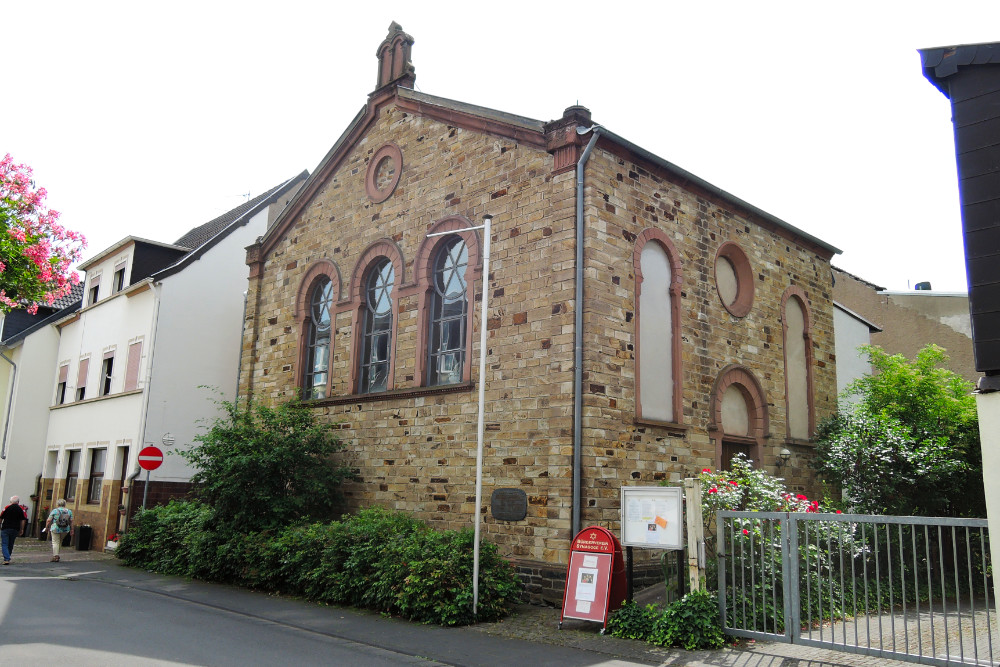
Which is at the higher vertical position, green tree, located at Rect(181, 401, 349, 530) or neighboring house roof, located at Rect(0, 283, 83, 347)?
neighboring house roof, located at Rect(0, 283, 83, 347)

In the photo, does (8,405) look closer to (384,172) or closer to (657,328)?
(384,172)

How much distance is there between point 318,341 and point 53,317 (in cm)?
1561

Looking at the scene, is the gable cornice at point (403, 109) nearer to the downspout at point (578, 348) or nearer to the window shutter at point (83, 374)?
the downspout at point (578, 348)

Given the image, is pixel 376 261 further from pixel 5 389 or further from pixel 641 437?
pixel 5 389

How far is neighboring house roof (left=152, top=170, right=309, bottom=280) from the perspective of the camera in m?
21.1

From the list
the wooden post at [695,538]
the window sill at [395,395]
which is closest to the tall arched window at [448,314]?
the window sill at [395,395]

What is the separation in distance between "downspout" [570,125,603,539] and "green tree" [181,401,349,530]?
5174mm

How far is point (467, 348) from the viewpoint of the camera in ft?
43.3

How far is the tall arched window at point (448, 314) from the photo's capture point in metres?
13.6

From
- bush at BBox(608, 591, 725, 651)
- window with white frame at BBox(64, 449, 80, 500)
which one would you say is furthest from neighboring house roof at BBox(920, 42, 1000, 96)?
window with white frame at BBox(64, 449, 80, 500)

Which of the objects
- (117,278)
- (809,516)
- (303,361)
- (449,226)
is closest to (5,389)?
(117,278)

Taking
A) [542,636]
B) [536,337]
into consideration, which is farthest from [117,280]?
[542,636]

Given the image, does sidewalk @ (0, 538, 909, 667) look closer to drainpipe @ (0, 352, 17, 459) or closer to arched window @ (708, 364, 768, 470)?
arched window @ (708, 364, 768, 470)

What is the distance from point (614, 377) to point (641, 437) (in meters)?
1.04
